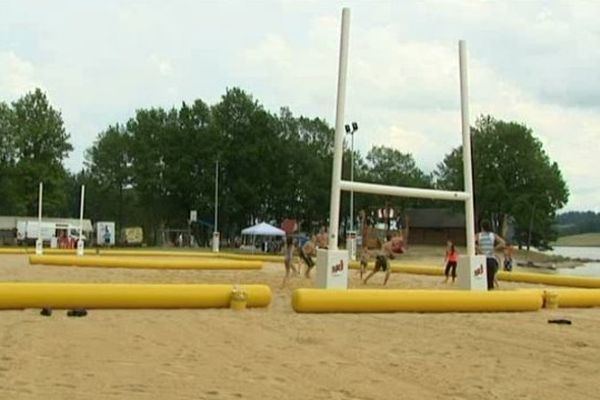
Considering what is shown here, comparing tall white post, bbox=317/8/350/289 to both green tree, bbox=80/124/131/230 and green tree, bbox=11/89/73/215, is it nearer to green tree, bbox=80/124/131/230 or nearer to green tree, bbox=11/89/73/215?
green tree, bbox=11/89/73/215

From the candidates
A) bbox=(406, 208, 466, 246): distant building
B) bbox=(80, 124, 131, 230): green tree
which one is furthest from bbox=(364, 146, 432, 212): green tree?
bbox=(80, 124, 131, 230): green tree

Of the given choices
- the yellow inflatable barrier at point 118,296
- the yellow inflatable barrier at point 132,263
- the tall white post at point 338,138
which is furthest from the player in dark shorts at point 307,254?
the yellow inflatable barrier at point 118,296

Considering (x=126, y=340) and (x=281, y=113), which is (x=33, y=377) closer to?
(x=126, y=340)

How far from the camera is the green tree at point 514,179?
85188 mm

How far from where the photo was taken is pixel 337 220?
16328 millimetres

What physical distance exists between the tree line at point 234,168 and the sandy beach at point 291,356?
68564 mm

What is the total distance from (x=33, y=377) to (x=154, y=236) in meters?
84.2

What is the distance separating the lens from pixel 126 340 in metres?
9.92

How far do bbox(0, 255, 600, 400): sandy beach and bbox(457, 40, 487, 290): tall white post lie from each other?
Result: 2.93 m

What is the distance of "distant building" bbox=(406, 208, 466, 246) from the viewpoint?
329 ft

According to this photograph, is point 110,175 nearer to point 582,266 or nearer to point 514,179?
point 514,179

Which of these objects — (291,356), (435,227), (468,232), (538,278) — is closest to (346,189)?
(468,232)

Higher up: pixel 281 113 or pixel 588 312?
pixel 281 113

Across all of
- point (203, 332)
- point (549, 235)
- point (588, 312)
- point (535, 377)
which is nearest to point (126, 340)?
point (203, 332)
